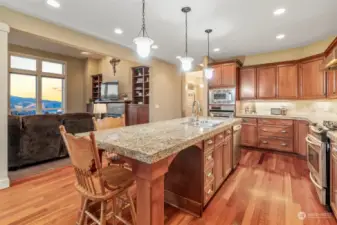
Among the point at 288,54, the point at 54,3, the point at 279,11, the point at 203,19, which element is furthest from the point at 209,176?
the point at 288,54

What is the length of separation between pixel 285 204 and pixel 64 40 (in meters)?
4.37

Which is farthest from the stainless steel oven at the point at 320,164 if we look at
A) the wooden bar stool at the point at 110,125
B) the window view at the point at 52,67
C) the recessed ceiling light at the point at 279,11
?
the window view at the point at 52,67

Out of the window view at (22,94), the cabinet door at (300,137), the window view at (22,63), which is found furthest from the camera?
the window view at (22,94)

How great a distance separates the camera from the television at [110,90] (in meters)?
7.20

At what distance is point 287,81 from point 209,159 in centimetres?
367

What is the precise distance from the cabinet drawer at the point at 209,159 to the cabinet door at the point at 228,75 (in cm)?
321

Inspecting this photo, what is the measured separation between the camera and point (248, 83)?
493 cm

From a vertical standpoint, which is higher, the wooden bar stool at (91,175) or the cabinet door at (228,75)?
the cabinet door at (228,75)

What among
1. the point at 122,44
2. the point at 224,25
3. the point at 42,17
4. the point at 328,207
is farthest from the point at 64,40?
the point at 328,207

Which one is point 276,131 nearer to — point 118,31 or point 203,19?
point 203,19

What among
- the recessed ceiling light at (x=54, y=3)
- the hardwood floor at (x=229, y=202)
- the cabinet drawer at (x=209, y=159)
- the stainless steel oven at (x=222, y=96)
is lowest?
the hardwood floor at (x=229, y=202)

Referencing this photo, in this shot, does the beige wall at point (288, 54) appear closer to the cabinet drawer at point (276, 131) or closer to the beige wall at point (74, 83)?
the cabinet drawer at point (276, 131)

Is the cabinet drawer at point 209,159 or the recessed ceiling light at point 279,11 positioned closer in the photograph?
the cabinet drawer at point 209,159

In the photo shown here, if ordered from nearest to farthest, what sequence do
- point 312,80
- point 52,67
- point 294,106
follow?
point 312,80 → point 294,106 → point 52,67
